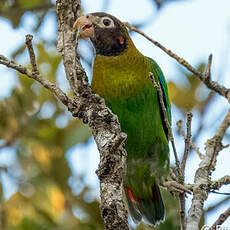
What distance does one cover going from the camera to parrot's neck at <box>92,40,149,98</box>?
4148 millimetres

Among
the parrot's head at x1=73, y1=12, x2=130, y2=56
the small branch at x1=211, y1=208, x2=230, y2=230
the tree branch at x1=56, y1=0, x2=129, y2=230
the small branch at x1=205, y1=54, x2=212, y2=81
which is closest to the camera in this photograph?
the small branch at x1=211, y1=208, x2=230, y2=230

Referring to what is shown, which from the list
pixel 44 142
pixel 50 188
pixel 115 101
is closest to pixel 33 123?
pixel 44 142

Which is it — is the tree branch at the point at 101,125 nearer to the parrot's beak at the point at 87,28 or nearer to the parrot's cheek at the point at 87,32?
the parrot's beak at the point at 87,28

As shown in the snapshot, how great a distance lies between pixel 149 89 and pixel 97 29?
2.69ft

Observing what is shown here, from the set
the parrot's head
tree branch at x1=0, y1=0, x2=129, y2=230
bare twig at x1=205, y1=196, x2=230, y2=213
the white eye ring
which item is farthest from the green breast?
tree branch at x1=0, y1=0, x2=129, y2=230

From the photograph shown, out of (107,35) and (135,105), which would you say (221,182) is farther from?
(107,35)

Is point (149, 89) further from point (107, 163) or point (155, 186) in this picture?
point (107, 163)

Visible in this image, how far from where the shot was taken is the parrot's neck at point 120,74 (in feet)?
13.6

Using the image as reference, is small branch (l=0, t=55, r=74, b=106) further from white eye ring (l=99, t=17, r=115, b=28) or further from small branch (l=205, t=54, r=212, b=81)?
white eye ring (l=99, t=17, r=115, b=28)

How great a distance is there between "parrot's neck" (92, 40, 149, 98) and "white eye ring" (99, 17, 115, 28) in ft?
0.99

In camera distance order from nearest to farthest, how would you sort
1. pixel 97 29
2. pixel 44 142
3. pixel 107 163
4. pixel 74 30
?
pixel 107 163
pixel 74 30
pixel 97 29
pixel 44 142

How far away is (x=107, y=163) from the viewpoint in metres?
2.67

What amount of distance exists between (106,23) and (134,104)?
36.5 inches

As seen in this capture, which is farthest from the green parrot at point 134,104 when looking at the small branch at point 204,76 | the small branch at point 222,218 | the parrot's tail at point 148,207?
the small branch at point 222,218
